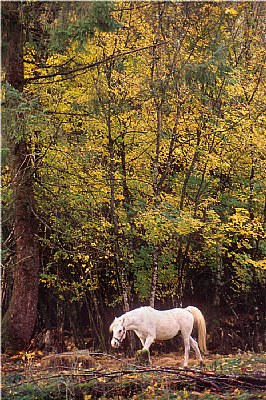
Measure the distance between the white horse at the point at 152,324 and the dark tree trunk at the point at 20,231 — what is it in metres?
2.96

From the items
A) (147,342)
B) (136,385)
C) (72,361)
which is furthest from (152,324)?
(136,385)

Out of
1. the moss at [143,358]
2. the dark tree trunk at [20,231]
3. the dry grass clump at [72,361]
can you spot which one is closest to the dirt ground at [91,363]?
the dry grass clump at [72,361]

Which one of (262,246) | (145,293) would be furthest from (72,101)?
(262,246)

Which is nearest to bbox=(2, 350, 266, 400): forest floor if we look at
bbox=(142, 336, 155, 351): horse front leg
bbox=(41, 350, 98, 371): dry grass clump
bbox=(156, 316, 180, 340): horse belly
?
bbox=(41, 350, 98, 371): dry grass clump

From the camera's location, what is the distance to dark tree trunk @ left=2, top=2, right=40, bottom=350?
10.7 metres

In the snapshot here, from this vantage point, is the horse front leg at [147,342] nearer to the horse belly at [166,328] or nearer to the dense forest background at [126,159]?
the horse belly at [166,328]

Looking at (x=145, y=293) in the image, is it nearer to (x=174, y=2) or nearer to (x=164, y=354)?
(x=164, y=354)

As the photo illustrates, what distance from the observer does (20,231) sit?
437 inches

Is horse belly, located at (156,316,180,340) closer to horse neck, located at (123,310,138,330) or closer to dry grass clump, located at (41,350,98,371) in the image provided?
horse neck, located at (123,310,138,330)

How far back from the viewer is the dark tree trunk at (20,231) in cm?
1074

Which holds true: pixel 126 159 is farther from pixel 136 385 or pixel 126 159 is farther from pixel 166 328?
pixel 136 385

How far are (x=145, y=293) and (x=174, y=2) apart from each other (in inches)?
259

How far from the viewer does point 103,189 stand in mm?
12000

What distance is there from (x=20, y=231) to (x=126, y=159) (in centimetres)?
312
